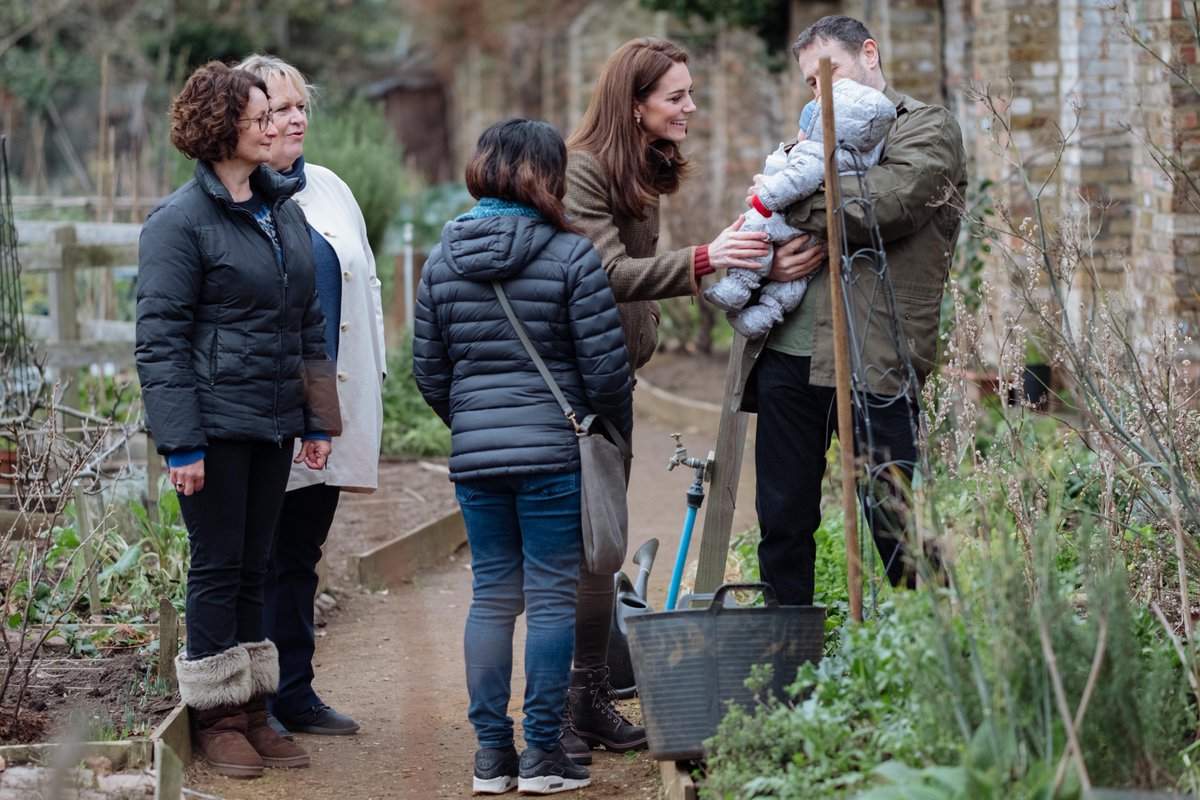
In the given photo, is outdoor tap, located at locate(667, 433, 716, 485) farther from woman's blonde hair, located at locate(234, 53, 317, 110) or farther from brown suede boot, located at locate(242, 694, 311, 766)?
woman's blonde hair, located at locate(234, 53, 317, 110)

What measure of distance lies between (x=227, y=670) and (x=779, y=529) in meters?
1.60

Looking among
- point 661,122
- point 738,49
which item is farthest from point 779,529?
point 738,49

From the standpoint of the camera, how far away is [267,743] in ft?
14.1

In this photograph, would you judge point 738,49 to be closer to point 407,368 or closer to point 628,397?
point 407,368

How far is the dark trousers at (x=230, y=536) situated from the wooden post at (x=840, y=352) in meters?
1.61

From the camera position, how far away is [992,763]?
288 cm

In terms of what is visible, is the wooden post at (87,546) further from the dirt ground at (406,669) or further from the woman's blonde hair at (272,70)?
the woman's blonde hair at (272,70)

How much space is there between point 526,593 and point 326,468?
94 cm

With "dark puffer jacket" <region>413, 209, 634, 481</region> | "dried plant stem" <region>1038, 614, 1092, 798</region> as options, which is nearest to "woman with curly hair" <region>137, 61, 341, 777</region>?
"dark puffer jacket" <region>413, 209, 634, 481</region>

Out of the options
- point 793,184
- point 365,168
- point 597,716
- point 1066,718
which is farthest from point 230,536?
point 365,168

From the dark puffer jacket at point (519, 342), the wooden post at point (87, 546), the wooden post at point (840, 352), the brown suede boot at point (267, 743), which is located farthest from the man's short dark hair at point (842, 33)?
the wooden post at point (87, 546)

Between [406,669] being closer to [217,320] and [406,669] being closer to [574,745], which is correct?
[574,745]

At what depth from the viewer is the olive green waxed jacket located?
12.5ft

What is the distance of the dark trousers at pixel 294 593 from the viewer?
4652mm
